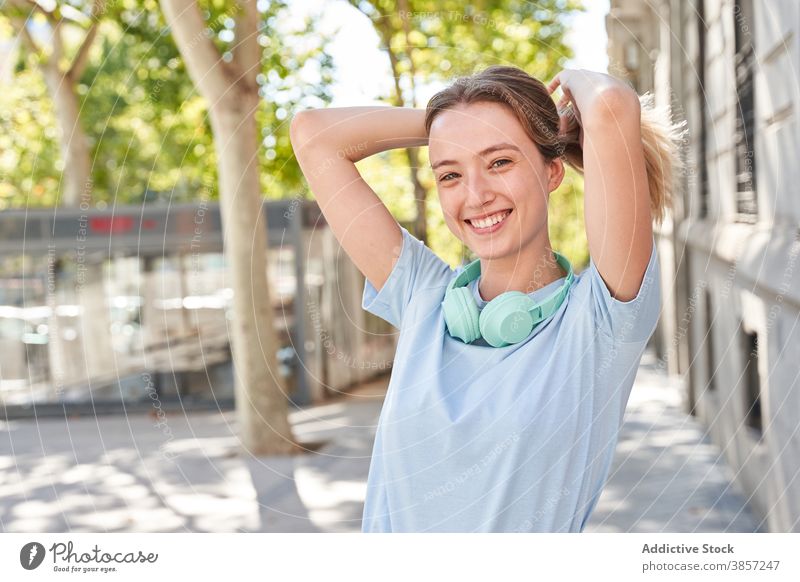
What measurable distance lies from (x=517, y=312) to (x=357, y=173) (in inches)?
20.1

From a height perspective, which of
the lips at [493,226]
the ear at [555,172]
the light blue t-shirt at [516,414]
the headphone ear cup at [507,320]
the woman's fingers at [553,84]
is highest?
the woman's fingers at [553,84]

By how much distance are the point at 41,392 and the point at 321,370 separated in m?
3.51

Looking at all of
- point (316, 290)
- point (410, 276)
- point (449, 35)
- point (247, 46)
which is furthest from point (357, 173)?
point (316, 290)

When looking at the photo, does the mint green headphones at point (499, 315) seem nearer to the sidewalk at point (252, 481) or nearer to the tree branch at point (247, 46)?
the sidewalk at point (252, 481)

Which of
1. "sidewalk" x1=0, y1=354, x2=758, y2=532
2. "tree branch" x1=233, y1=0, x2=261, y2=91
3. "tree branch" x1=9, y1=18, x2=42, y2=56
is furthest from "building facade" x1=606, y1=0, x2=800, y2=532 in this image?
"tree branch" x1=9, y1=18, x2=42, y2=56

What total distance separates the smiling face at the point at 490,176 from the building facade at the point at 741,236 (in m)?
0.83

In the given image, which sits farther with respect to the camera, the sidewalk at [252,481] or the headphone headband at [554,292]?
the sidewalk at [252,481]

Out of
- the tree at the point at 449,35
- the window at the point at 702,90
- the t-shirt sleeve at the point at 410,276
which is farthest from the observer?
the window at the point at 702,90

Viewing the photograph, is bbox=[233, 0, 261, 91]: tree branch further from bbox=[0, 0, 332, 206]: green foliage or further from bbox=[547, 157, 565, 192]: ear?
bbox=[547, 157, 565, 192]: ear

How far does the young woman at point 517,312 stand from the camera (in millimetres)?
1804

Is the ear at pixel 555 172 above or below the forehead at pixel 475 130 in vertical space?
below

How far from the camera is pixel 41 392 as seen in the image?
12.8 metres

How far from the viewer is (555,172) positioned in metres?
2.06
